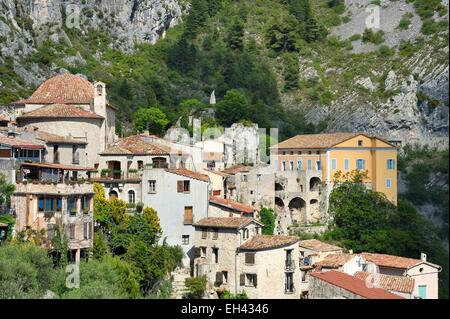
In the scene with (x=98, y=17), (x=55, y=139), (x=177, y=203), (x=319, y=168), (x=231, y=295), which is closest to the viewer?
(x=231, y=295)

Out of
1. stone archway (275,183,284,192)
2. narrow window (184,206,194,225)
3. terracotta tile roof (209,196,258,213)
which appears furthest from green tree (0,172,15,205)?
stone archway (275,183,284,192)

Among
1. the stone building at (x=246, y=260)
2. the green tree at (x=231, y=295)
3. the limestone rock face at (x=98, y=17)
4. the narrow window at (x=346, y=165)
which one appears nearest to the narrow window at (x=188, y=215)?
the stone building at (x=246, y=260)

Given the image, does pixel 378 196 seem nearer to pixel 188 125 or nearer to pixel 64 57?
pixel 188 125

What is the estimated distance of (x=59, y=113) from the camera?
6944cm

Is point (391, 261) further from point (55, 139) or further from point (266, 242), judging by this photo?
point (55, 139)

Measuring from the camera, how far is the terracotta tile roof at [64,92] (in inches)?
2889

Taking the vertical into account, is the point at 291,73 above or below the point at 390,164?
above

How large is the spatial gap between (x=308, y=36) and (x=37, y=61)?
5327cm

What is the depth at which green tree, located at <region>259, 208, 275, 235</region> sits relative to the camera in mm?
75631

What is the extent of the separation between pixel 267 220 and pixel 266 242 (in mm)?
15146

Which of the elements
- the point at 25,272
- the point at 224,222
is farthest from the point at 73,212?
the point at 224,222

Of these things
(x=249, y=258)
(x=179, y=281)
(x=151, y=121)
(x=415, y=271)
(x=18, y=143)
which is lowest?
(x=179, y=281)

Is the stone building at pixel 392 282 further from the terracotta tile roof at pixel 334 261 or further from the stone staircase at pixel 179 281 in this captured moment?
the stone staircase at pixel 179 281
